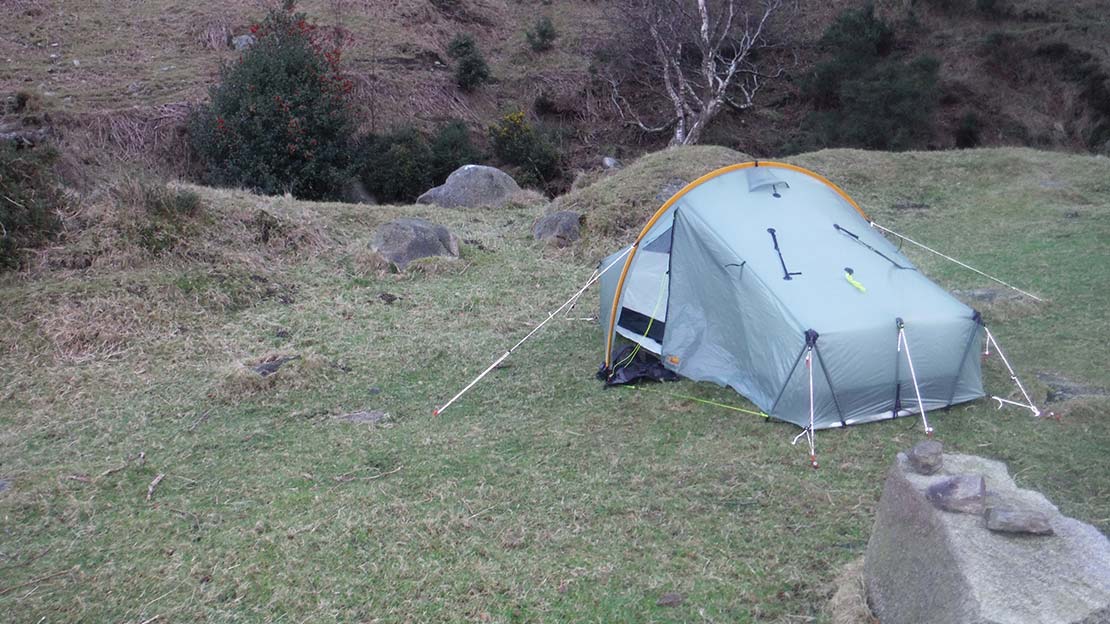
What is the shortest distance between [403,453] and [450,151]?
45.9 ft

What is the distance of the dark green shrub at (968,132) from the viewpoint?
21.9 meters

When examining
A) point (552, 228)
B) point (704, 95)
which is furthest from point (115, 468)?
point (704, 95)

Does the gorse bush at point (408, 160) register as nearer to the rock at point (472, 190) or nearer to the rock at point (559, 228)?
the rock at point (472, 190)

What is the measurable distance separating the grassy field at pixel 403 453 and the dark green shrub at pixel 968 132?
12.8 metres

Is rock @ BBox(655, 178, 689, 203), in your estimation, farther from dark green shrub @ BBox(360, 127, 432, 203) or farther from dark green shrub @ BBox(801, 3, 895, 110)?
→ dark green shrub @ BBox(801, 3, 895, 110)

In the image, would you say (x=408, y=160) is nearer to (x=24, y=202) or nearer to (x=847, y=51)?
(x=24, y=202)

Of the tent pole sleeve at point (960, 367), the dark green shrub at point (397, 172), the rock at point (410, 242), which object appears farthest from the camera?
the dark green shrub at point (397, 172)

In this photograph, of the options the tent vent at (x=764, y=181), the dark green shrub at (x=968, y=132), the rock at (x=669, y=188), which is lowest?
the dark green shrub at (x=968, y=132)

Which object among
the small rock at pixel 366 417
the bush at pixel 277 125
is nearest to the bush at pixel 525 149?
the bush at pixel 277 125

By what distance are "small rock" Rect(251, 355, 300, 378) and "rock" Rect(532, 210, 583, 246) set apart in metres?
4.84

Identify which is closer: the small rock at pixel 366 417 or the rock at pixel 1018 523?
the rock at pixel 1018 523

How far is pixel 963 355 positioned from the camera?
6.25 metres

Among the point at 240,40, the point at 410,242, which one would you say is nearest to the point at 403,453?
the point at 410,242

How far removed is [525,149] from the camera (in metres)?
20.2
